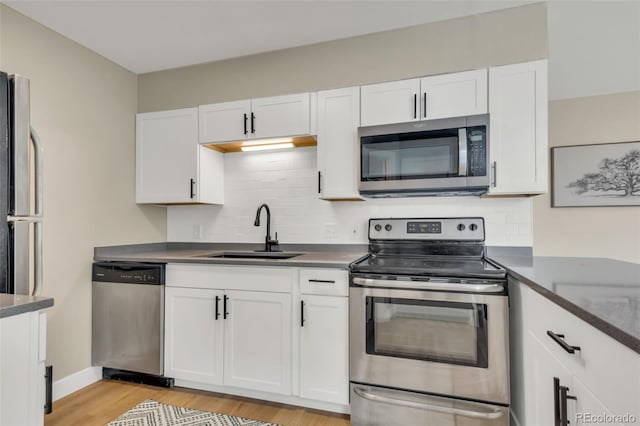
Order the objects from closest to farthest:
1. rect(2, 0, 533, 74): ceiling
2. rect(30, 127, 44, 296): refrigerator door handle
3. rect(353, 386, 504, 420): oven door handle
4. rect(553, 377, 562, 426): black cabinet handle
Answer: rect(553, 377, 562, 426): black cabinet handle, rect(30, 127, 44, 296): refrigerator door handle, rect(353, 386, 504, 420): oven door handle, rect(2, 0, 533, 74): ceiling

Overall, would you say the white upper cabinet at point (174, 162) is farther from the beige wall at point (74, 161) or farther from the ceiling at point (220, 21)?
the ceiling at point (220, 21)

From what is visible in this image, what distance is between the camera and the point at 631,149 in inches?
129

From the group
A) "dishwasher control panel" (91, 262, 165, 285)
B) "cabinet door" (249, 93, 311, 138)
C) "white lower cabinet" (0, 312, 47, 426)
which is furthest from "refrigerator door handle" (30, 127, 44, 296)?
"cabinet door" (249, 93, 311, 138)

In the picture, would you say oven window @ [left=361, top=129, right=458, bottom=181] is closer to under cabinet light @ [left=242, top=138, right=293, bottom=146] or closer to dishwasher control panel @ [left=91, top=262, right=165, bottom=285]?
under cabinet light @ [left=242, top=138, right=293, bottom=146]

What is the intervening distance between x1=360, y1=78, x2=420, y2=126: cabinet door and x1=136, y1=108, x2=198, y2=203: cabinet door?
4.59 feet

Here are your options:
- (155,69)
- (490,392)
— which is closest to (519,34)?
(490,392)

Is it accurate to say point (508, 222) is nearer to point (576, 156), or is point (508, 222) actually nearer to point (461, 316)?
point (461, 316)

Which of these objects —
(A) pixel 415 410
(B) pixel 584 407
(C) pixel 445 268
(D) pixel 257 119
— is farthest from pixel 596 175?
(D) pixel 257 119

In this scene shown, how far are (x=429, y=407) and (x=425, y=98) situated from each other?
185cm

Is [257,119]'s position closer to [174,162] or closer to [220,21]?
[220,21]

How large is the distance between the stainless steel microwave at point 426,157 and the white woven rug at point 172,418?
1655 millimetres

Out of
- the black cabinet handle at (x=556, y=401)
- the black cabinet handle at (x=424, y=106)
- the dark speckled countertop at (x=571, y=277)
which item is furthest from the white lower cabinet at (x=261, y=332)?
the black cabinet handle at (x=424, y=106)

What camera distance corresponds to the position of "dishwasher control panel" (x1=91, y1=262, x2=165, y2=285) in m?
2.30

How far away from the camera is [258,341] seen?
2.12 m
